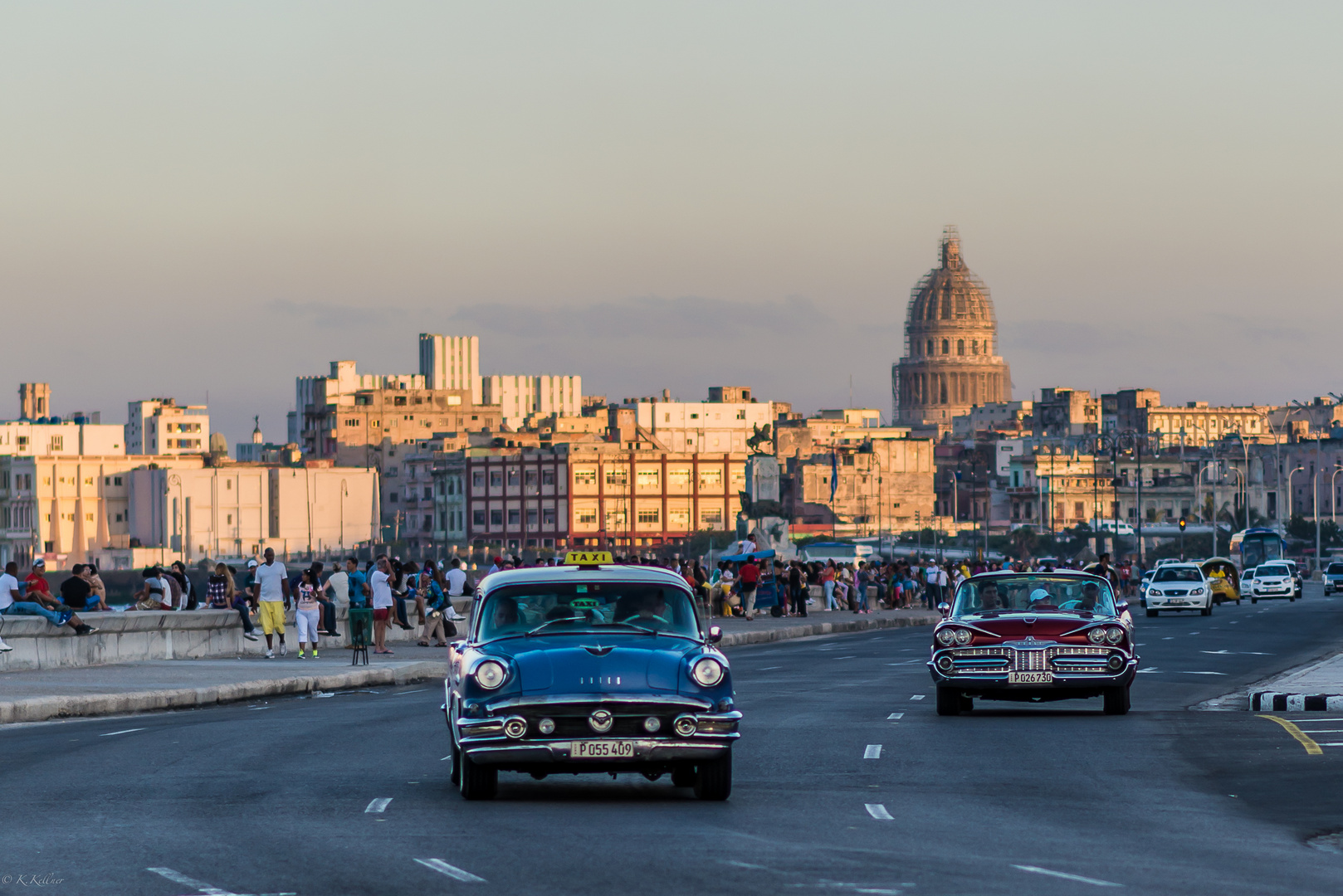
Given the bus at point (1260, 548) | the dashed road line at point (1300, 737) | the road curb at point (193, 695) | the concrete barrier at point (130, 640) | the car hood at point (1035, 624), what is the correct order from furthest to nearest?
the bus at point (1260, 548) → the concrete barrier at point (130, 640) → the road curb at point (193, 695) → the car hood at point (1035, 624) → the dashed road line at point (1300, 737)

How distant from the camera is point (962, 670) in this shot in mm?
24578

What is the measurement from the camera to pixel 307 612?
37.8m

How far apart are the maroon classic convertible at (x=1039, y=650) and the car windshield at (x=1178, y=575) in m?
44.0

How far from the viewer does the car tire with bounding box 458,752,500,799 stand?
16.4 metres

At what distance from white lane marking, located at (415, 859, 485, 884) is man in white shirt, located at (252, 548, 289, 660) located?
22850mm

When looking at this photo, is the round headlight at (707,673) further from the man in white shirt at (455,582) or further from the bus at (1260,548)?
the bus at (1260,548)

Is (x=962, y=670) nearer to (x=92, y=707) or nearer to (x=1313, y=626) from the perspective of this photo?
(x=92, y=707)

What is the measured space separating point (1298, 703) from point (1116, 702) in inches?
96.4

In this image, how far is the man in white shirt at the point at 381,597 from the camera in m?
38.3

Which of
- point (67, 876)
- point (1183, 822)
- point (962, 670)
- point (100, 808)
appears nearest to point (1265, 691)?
point (962, 670)

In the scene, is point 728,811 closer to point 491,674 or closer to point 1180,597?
point 491,674

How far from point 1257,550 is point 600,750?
107 meters

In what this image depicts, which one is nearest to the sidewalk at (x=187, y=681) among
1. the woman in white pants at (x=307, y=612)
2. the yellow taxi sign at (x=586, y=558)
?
the woman in white pants at (x=307, y=612)

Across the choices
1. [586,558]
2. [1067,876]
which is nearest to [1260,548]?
[586,558]
